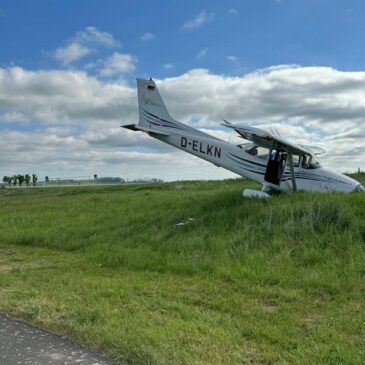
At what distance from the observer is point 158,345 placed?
493cm

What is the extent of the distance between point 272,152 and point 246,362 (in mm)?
11854

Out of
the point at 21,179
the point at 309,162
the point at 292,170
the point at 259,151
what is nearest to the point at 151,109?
the point at 259,151

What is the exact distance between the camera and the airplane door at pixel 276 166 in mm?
15609

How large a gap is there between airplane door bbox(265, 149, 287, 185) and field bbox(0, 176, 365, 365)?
4.93ft

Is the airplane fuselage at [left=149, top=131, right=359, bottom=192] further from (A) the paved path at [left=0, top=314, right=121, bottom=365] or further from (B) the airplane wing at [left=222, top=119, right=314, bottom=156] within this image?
(A) the paved path at [left=0, top=314, right=121, bottom=365]

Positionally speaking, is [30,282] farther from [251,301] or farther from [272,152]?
[272,152]

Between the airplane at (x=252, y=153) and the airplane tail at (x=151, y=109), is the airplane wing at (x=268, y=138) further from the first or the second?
the airplane tail at (x=151, y=109)

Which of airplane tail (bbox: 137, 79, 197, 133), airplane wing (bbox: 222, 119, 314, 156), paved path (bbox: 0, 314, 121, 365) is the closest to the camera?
paved path (bbox: 0, 314, 121, 365)

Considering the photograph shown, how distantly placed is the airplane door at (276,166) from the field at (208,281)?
1.50 meters

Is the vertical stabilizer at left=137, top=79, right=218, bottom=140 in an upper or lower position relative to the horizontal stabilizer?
upper

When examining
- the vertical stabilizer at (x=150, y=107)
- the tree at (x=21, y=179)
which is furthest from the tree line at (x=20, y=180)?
the vertical stabilizer at (x=150, y=107)

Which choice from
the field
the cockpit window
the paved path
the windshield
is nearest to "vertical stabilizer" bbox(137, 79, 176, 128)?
the cockpit window

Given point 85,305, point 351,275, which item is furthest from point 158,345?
point 351,275

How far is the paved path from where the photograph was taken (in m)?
4.59
